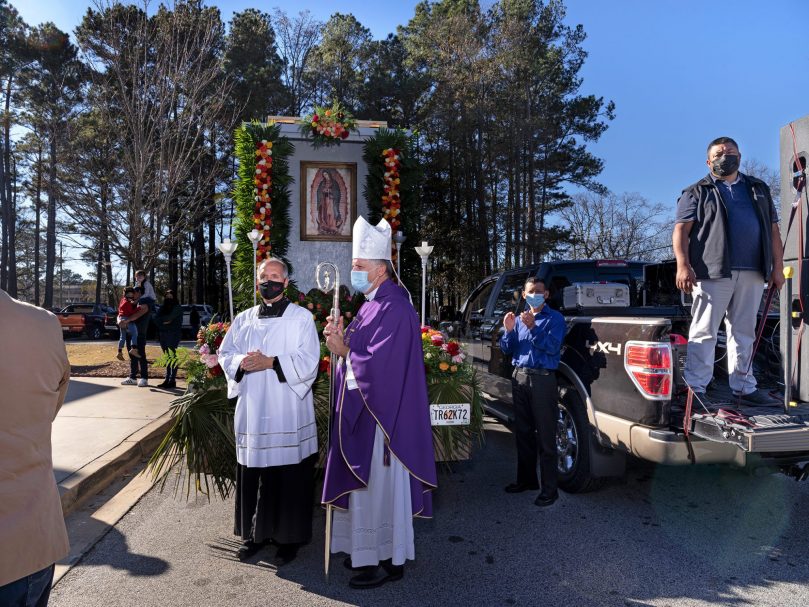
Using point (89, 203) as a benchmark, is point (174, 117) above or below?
above

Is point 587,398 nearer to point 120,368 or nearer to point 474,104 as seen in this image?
point 120,368

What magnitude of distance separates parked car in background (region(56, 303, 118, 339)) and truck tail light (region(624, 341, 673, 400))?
27328 mm

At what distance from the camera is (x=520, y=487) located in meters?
5.09

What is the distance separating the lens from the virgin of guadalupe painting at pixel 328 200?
27.3 ft

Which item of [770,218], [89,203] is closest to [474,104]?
[89,203]

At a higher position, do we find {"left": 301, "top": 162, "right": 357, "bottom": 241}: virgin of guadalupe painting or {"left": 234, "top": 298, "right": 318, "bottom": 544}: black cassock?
{"left": 301, "top": 162, "right": 357, "bottom": 241}: virgin of guadalupe painting

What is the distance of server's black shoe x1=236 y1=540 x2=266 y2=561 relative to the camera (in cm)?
381

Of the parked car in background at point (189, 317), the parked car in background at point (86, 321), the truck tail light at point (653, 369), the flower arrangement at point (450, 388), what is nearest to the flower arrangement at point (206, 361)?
the flower arrangement at point (450, 388)

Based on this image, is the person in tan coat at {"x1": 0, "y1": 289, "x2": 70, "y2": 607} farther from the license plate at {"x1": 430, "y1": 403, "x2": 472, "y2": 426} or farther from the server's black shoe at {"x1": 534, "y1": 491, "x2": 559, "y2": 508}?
the server's black shoe at {"x1": 534, "y1": 491, "x2": 559, "y2": 508}

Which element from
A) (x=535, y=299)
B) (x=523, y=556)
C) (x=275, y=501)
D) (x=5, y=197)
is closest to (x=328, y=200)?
(x=535, y=299)

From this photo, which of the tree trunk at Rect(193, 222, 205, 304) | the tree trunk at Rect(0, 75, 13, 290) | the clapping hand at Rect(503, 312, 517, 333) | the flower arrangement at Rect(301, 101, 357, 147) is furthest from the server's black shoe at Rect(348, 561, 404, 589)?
the tree trunk at Rect(193, 222, 205, 304)

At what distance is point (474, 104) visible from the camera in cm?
2647

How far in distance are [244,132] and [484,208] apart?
69.5 ft

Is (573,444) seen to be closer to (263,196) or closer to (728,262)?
(728,262)
